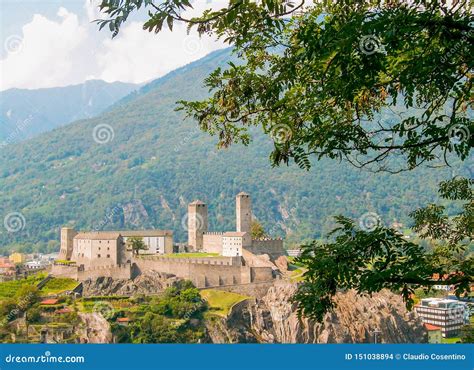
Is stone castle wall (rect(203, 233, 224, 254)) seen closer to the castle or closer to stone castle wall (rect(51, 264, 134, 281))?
the castle

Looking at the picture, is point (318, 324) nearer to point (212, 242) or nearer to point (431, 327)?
point (431, 327)

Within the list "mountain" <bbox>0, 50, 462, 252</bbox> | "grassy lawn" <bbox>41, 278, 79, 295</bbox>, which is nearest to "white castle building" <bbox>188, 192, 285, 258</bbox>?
"grassy lawn" <bbox>41, 278, 79, 295</bbox>

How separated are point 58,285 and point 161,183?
102968 mm

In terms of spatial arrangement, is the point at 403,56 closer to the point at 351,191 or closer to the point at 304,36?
the point at 304,36

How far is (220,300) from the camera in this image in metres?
41.8

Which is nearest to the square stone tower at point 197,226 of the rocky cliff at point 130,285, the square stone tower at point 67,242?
the square stone tower at point 67,242

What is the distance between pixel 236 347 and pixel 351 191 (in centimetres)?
12332

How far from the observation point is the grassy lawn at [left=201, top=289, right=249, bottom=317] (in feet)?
132

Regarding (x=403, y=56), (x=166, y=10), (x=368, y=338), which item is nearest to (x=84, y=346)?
(x=166, y=10)

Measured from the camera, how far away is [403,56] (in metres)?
5.47

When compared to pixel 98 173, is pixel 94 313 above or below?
below

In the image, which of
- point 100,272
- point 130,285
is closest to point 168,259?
point 130,285

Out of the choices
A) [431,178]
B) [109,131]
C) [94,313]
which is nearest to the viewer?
[94,313]

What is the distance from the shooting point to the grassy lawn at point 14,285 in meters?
41.4
